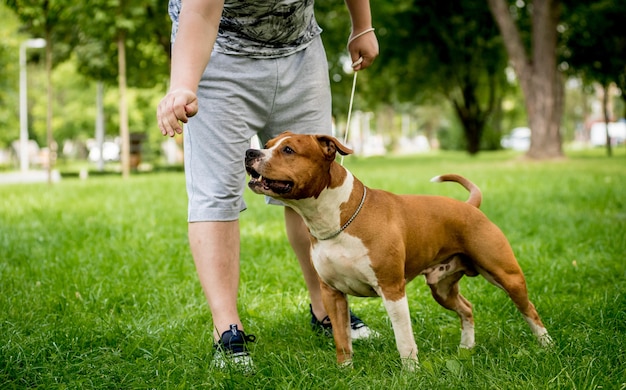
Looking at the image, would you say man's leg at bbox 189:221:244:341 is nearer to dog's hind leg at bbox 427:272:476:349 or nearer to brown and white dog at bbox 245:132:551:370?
brown and white dog at bbox 245:132:551:370

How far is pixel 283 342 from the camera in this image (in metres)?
3.79

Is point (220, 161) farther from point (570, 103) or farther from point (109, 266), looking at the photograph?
point (570, 103)

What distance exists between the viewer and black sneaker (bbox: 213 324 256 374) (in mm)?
3156

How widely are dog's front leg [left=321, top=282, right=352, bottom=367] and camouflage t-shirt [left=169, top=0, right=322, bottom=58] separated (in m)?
1.20

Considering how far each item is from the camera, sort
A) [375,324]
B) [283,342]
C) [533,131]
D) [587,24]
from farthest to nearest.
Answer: [587,24] → [533,131] → [375,324] → [283,342]

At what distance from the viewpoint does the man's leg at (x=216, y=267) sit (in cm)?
347

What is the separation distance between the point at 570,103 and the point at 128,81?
58217 mm

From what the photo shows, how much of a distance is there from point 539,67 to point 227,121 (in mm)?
17705

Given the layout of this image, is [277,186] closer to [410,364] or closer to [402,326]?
[402,326]

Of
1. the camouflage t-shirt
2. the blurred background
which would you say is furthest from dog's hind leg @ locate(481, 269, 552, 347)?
the blurred background

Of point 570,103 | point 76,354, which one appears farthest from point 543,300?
point 570,103

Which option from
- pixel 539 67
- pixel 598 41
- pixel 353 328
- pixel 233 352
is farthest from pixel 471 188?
pixel 598 41

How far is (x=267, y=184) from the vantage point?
3.05 metres

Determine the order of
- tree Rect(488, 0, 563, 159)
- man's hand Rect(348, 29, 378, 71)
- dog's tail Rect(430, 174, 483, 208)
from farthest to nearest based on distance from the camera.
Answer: tree Rect(488, 0, 563, 159)
man's hand Rect(348, 29, 378, 71)
dog's tail Rect(430, 174, 483, 208)
